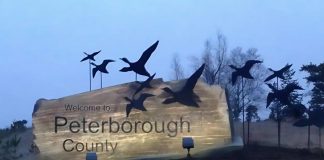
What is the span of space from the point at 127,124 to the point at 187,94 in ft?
5.35

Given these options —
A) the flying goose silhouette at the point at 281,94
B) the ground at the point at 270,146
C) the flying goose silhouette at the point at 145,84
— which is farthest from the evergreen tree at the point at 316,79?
the flying goose silhouette at the point at 145,84

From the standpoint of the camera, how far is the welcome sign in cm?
1794

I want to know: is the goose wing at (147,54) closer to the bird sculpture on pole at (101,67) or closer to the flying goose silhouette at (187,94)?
the flying goose silhouette at (187,94)

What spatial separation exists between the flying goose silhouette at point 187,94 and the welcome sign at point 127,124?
102 mm

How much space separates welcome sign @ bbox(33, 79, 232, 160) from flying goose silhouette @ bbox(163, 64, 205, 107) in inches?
4.0

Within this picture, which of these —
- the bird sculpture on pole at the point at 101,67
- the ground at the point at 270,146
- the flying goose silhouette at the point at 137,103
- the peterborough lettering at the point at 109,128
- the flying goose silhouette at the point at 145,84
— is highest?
the bird sculpture on pole at the point at 101,67

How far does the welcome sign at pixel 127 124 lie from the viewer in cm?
1794

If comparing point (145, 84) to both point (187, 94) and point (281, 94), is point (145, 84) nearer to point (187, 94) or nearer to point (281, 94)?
point (187, 94)

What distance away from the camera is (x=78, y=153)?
18.0 m

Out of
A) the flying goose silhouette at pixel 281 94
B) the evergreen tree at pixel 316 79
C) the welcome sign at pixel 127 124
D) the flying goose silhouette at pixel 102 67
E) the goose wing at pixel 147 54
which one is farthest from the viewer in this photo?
the evergreen tree at pixel 316 79

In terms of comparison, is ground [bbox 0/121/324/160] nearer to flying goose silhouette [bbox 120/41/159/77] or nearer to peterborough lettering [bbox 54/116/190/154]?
peterborough lettering [bbox 54/116/190/154]

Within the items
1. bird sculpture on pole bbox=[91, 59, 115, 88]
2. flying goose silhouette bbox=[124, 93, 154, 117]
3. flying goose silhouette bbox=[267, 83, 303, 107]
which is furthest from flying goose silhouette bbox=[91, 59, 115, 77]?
flying goose silhouette bbox=[267, 83, 303, 107]

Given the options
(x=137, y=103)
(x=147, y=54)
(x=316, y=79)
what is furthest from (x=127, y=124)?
(x=316, y=79)

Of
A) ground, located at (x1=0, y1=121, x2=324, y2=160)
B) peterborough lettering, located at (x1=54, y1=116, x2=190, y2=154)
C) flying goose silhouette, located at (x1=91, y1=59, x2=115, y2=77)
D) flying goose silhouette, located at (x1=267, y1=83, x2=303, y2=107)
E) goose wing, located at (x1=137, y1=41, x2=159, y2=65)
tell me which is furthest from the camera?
flying goose silhouette, located at (x1=91, y1=59, x2=115, y2=77)
